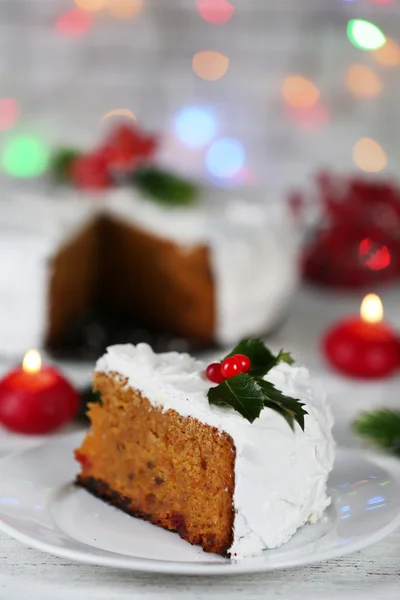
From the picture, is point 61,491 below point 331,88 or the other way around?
below

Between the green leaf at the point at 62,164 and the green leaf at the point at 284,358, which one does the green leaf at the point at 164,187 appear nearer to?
the green leaf at the point at 62,164

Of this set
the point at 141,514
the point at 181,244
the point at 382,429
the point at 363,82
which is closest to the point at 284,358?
the point at 141,514

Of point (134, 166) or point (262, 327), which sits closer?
point (262, 327)

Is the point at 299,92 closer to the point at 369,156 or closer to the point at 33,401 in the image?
the point at 369,156

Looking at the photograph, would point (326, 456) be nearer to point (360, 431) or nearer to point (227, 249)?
point (360, 431)

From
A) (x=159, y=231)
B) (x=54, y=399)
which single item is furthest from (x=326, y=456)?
(x=159, y=231)

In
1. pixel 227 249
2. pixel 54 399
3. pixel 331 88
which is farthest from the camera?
pixel 331 88
